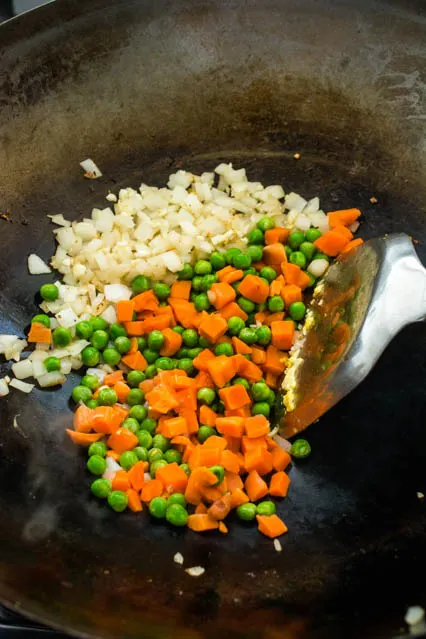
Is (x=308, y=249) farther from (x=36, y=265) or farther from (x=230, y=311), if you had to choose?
(x=36, y=265)

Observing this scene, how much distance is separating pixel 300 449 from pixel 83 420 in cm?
93

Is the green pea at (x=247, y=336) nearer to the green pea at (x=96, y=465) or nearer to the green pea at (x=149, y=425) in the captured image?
the green pea at (x=149, y=425)

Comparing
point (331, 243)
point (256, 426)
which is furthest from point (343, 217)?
point (256, 426)

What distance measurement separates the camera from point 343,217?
3.55 meters

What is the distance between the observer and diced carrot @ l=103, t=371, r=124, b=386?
3.16m

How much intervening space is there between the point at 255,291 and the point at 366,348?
758mm

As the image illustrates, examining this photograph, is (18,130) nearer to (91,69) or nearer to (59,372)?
(91,69)

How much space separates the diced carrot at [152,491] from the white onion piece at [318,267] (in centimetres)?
132

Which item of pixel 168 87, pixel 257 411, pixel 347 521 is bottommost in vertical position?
pixel 347 521

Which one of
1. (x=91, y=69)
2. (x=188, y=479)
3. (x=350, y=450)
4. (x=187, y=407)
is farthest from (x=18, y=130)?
(x=350, y=450)

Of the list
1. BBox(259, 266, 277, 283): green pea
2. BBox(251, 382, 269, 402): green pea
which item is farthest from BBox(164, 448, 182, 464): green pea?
BBox(259, 266, 277, 283): green pea

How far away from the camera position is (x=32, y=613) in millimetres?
2209

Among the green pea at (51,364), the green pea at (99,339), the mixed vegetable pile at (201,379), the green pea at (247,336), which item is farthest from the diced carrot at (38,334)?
the green pea at (247,336)

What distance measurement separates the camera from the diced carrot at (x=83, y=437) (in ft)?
9.68
